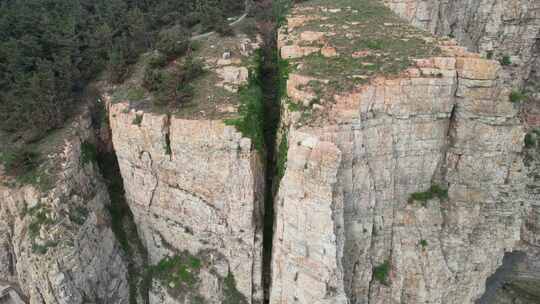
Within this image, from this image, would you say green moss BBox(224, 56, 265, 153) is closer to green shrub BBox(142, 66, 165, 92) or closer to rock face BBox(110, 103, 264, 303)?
rock face BBox(110, 103, 264, 303)

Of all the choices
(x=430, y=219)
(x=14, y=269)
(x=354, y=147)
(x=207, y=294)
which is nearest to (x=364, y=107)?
(x=354, y=147)

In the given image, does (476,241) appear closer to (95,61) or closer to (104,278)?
(104,278)

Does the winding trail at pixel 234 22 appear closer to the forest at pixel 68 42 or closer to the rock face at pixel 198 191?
the forest at pixel 68 42

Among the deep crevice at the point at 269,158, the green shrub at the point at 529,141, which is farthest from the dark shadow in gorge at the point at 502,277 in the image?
the deep crevice at the point at 269,158

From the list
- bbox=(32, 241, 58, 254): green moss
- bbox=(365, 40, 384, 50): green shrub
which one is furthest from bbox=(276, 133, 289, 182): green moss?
bbox=(32, 241, 58, 254): green moss

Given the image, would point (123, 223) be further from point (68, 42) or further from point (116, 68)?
point (68, 42)
